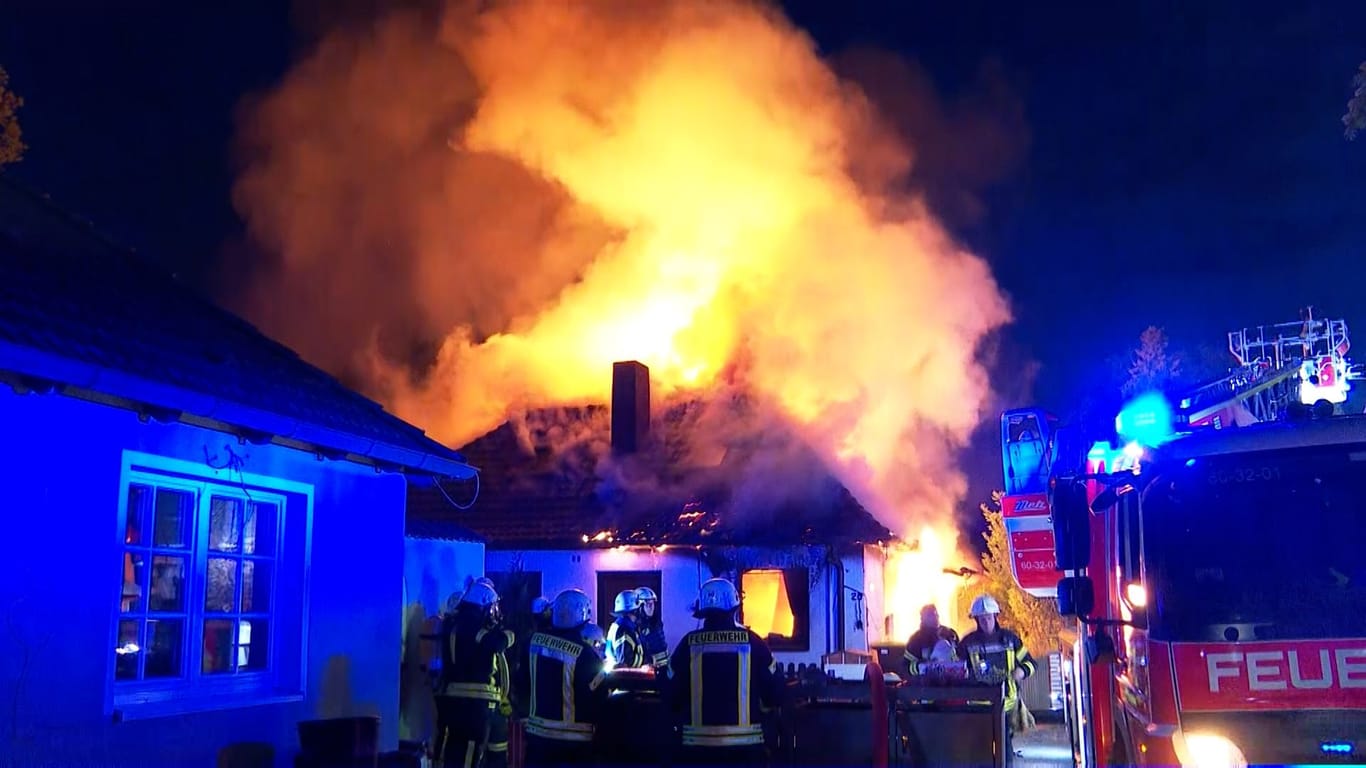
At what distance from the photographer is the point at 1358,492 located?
502 centimetres

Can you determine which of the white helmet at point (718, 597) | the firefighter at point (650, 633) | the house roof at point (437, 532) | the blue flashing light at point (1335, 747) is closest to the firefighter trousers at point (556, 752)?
the white helmet at point (718, 597)

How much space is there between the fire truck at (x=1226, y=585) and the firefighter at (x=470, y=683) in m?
4.57

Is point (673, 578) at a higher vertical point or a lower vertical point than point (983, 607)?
higher

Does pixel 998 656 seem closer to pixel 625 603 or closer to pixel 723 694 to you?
pixel 625 603

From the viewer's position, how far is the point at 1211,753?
4.36m

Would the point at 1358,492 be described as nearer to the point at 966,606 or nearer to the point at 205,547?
the point at 205,547

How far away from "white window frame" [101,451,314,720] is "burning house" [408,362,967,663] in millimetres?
8926

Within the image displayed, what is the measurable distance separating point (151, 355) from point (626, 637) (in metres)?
6.91

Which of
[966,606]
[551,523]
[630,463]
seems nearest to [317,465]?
[551,523]

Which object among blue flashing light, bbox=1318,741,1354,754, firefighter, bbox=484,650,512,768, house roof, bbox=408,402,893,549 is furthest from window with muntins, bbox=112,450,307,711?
house roof, bbox=408,402,893,549

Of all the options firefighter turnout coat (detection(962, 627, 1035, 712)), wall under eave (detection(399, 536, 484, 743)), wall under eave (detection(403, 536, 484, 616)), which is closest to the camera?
firefighter turnout coat (detection(962, 627, 1035, 712))

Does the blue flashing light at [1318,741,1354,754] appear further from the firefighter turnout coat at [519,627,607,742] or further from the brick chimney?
the brick chimney

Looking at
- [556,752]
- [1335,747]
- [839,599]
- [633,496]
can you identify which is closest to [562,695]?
[556,752]

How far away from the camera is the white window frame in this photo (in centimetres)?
604
